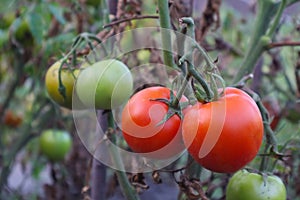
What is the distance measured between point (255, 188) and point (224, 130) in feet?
0.56

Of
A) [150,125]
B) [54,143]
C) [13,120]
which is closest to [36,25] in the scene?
[54,143]

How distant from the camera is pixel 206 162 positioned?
0.59 metres

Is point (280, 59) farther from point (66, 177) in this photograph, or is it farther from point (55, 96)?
point (55, 96)

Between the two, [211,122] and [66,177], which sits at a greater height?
[211,122]

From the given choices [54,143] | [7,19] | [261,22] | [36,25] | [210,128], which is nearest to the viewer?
[210,128]

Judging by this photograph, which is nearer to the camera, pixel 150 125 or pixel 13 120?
pixel 150 125

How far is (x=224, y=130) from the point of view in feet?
1.86

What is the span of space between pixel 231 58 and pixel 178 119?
1.13m

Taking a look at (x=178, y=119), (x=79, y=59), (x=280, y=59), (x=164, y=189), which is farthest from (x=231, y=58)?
(x=178, y=119)

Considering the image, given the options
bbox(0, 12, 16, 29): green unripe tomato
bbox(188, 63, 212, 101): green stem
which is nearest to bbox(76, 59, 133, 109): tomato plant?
bbox(188, 63, 212, 101): green stem

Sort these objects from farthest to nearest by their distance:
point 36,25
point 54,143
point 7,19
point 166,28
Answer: point 7,19 < point 54,143 < point 36,25 < point 166,28

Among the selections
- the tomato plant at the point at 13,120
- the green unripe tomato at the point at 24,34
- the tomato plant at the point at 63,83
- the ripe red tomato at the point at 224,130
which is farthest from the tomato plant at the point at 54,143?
the ripe red tomato at the point at 224,130

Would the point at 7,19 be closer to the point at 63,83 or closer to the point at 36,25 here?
the point at 36,25

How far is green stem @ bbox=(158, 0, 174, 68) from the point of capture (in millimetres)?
676
